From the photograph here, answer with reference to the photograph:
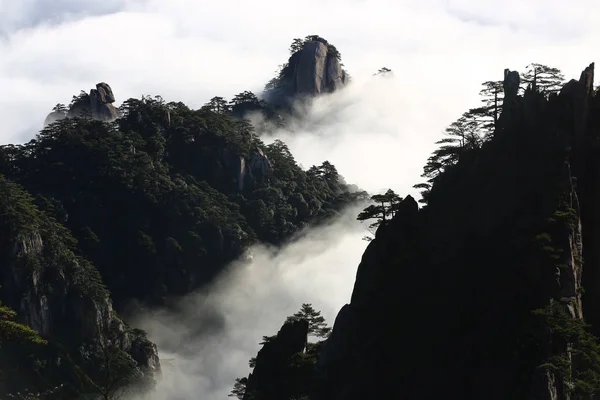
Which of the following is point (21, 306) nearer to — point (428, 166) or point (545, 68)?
point (428, 166)

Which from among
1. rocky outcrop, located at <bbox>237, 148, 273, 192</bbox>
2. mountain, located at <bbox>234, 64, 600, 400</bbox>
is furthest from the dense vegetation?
rocky outcrop, located at <bbox>237, 148, 273, 192</bbox>

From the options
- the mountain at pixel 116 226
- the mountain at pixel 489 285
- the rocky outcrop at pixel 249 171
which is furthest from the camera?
the rocky outcrop at pixel 249 171

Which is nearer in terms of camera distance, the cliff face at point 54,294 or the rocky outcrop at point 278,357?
the rocky outcrop at point 278,357

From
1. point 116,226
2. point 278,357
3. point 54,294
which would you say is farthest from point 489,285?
point 116,226

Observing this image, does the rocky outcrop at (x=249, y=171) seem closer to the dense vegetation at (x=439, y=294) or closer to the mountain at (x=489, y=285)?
the dense vegetation at (x=439, y=294)

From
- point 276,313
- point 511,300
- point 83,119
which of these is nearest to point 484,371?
point 511,300

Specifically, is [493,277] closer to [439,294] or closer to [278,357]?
[439,294]

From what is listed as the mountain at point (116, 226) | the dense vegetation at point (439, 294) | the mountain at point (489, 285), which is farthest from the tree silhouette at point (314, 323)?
the mountain at point (116, 226)
